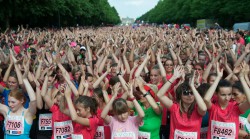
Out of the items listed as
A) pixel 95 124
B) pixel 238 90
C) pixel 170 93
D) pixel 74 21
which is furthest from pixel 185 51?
pixel 74 21

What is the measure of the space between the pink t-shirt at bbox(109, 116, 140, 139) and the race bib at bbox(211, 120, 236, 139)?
0.94 meters

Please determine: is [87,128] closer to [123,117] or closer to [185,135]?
[123,117]

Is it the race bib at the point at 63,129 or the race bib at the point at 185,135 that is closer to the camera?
the race bib at the point at 185,135

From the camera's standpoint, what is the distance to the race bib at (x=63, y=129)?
488 cm

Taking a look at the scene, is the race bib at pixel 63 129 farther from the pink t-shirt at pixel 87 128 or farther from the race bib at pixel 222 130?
the race bib at pixel 222 130

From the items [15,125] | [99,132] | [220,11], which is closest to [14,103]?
[15,125]

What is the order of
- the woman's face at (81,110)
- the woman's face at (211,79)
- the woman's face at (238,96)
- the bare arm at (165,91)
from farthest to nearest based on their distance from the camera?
→ the woman's face at (211,79)
the woman's face at (238,96)
the woman's face at (81,110)
the bare arm at (165,91)

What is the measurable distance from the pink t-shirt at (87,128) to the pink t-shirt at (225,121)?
144 cm

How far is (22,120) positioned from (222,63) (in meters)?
3.97

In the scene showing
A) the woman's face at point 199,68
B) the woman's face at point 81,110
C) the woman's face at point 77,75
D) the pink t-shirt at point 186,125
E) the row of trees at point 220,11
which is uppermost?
the row of trees at point 220,11

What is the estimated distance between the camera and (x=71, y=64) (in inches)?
322

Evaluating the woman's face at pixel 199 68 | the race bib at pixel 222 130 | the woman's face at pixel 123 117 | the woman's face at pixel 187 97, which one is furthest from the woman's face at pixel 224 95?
the woman's face at pixel 199 68

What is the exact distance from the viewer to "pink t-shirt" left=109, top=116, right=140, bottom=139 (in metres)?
4.46

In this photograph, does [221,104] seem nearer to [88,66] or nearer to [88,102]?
[88,102]
